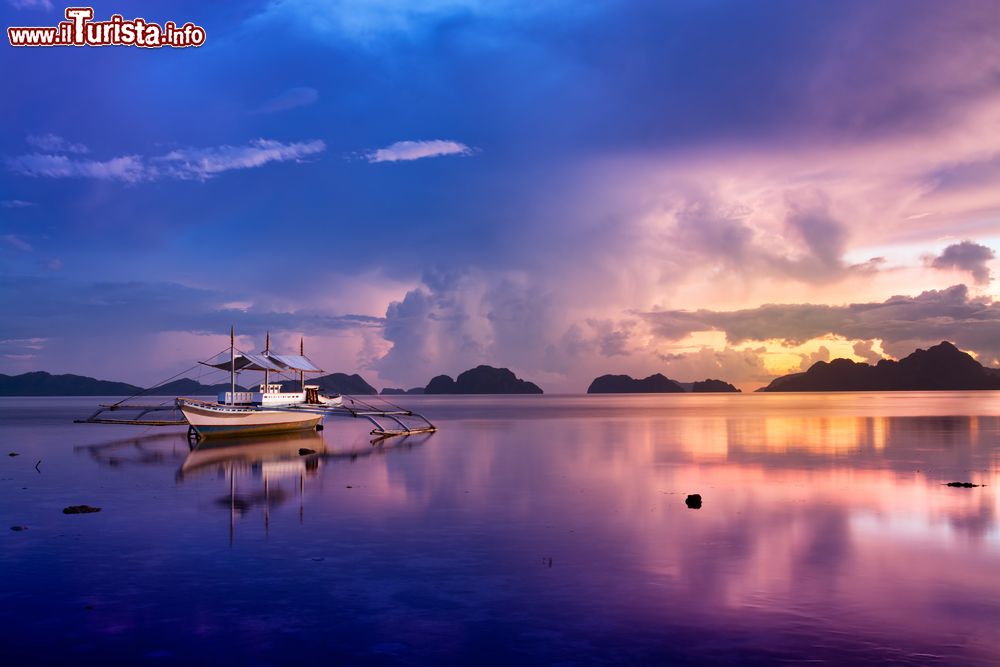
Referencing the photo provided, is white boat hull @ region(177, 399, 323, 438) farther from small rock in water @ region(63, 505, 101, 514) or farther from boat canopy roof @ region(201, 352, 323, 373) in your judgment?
small rock in water @ region(63, 505, 101, 514)

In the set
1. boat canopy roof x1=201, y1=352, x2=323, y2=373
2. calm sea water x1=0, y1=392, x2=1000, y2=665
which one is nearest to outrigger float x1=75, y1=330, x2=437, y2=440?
boat canopy roof x1=201, y1=352, x2=323, y2=373

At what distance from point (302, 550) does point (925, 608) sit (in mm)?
17400

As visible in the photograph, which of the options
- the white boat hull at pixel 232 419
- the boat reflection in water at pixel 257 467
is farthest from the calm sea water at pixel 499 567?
the white boat hull at pixel 232 419

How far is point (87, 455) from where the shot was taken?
60344 millimetres

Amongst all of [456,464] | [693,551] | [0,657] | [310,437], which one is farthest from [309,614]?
[310,437]

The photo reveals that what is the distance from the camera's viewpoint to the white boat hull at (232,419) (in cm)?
7106

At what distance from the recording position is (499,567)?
21.8 meters

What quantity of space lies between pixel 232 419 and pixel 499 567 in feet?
190

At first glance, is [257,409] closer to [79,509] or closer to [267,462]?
[267,462]

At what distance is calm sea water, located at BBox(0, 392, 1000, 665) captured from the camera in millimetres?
15203

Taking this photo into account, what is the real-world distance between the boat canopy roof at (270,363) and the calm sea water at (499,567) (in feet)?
128

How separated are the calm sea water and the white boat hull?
22.9 metres

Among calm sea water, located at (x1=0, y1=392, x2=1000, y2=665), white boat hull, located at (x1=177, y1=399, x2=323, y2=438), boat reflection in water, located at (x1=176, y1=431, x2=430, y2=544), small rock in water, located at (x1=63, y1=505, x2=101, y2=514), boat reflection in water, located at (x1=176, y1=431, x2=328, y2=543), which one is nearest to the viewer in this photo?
calm sea water, located at (x1=0, y1=392, x2=1000, y2=665)

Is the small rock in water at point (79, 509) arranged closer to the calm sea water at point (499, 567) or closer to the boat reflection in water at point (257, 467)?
the calm sea water at point (499, 567)
